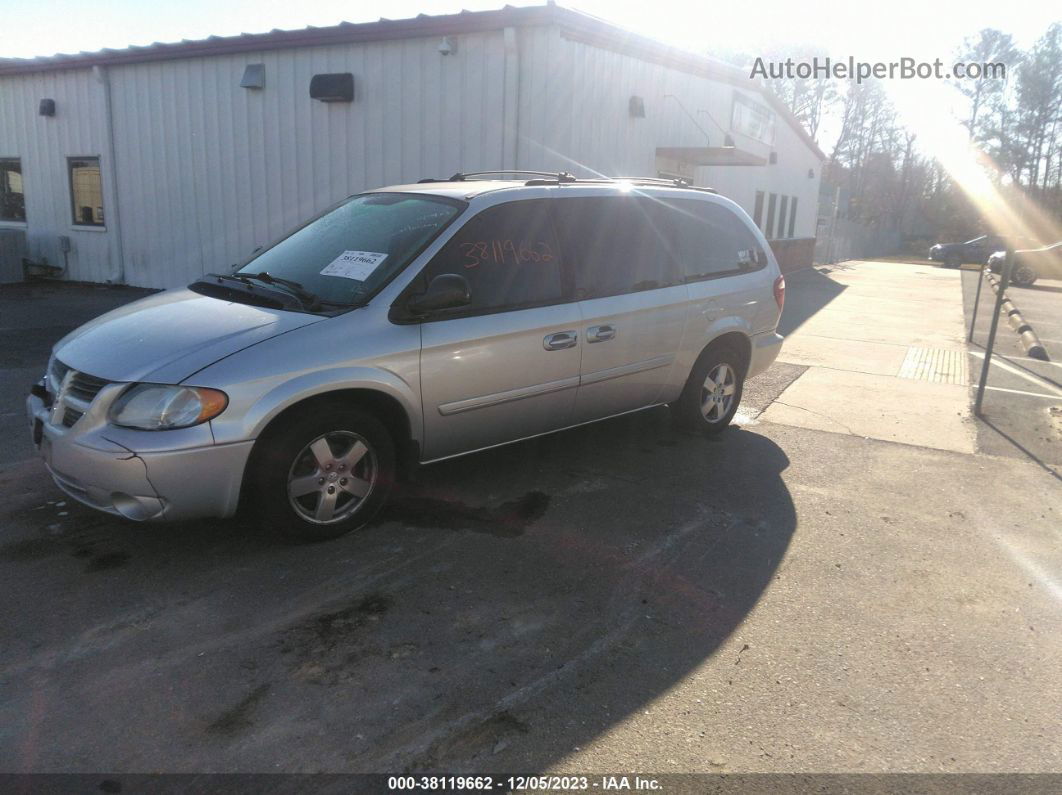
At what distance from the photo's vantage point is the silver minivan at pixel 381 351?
3.61m

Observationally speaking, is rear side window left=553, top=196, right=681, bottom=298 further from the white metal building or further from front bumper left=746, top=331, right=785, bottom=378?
the white metal building

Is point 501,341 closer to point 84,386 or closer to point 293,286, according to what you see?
point 293,286

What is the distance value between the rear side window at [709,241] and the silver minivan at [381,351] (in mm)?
23

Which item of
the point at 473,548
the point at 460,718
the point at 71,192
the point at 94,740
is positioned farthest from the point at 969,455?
the point at 71,192

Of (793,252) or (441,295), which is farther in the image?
(793,252)

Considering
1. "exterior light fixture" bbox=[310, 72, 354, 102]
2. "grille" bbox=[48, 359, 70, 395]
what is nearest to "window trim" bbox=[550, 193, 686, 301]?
"grille" bbox=[48, 359, 70, 395]

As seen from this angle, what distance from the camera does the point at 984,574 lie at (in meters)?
4.21

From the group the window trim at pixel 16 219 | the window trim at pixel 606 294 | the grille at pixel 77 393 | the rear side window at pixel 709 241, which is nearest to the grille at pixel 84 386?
the grille at pixel 77 393

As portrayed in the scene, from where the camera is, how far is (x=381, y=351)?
13.2 feet

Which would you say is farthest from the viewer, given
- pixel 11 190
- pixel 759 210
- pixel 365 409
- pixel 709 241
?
pixel 759 210

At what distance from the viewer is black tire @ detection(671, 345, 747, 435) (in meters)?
6.02

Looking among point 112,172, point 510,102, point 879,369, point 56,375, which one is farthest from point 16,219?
point 879,369

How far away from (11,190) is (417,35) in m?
10.4

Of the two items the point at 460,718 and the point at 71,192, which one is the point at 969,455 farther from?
the point at 71,192
